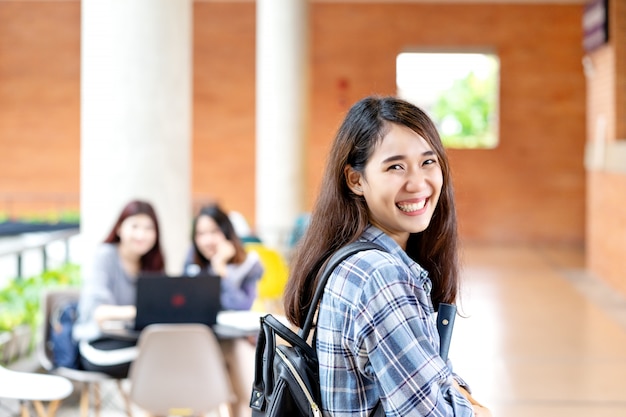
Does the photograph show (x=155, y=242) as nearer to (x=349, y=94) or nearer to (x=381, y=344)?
(x=381, y=344)

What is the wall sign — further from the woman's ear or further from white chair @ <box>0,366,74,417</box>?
the woman's ear

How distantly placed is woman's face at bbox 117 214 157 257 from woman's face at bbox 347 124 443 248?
3.23m

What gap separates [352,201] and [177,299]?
2.75 metres

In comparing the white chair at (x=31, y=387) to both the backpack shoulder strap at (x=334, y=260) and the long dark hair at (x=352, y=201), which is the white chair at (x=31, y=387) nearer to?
the long dark hair at (x=352, y=201)

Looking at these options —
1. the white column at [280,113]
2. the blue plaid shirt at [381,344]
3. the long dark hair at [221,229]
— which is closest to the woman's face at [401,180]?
the blue plaid shirt at [381,344]

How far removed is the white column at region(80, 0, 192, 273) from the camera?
5.73m

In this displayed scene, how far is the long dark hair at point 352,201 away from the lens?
1.77m

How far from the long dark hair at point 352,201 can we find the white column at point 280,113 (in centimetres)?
937

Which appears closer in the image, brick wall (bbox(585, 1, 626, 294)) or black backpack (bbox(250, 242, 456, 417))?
black backpack (bbox(250, 242, 456, 417))

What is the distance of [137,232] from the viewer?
4.86 metres

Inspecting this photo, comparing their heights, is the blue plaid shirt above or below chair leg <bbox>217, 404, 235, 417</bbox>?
above

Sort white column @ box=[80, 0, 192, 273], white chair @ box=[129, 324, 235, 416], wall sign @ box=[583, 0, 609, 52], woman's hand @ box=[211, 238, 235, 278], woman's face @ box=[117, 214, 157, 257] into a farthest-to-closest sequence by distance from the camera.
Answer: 1. wall sign @ box=[583, 0, 609, 52]
2. white column @ box=[80, 0, 192, 273]
3. woman's hand @ box=[211, 238, 235, 278]
4. woman's face @ box=[117, 214, 157, 257]
5. white chair @ box=[129, 324, 235, 416]

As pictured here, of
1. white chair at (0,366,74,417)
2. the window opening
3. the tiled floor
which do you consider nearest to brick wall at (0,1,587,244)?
the window opening

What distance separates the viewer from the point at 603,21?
11344 mm
